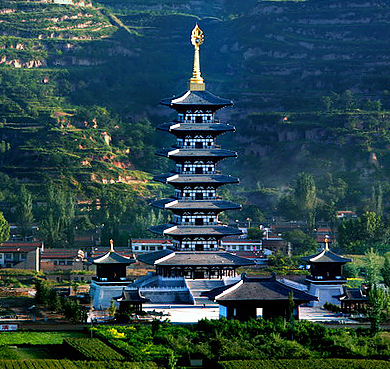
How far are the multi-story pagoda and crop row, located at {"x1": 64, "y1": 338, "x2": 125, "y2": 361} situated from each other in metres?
21.2

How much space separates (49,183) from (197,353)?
80.6m

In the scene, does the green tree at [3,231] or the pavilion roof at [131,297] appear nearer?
the pavilion roof at [131,297]

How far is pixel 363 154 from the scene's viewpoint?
180 metres

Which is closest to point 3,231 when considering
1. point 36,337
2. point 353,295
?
point 353,295

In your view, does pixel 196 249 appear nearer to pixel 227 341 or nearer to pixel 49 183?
pixel 227 341

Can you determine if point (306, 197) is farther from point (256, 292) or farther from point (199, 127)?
point (256, 292)

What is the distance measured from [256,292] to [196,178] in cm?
1672

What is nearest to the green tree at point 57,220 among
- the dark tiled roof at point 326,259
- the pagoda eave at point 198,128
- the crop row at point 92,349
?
the pagoda eave at point 198,128

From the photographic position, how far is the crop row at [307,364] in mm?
81688

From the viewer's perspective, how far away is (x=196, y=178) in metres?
110

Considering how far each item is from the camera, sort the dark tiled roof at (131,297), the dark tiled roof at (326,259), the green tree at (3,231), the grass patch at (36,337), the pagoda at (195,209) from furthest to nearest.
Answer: the green tree at (3,231), the pagoda at (195,209), the dark tiled roof at (326,259), the dark tiled roof at (131,297), the grass patch at (36,337)

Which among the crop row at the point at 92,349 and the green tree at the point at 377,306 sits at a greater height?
the green tree at the point at 377,306

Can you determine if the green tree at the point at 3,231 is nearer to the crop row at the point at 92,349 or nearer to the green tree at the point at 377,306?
the green tree at the point at 377,306

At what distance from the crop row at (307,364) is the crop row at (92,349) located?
6.21m
